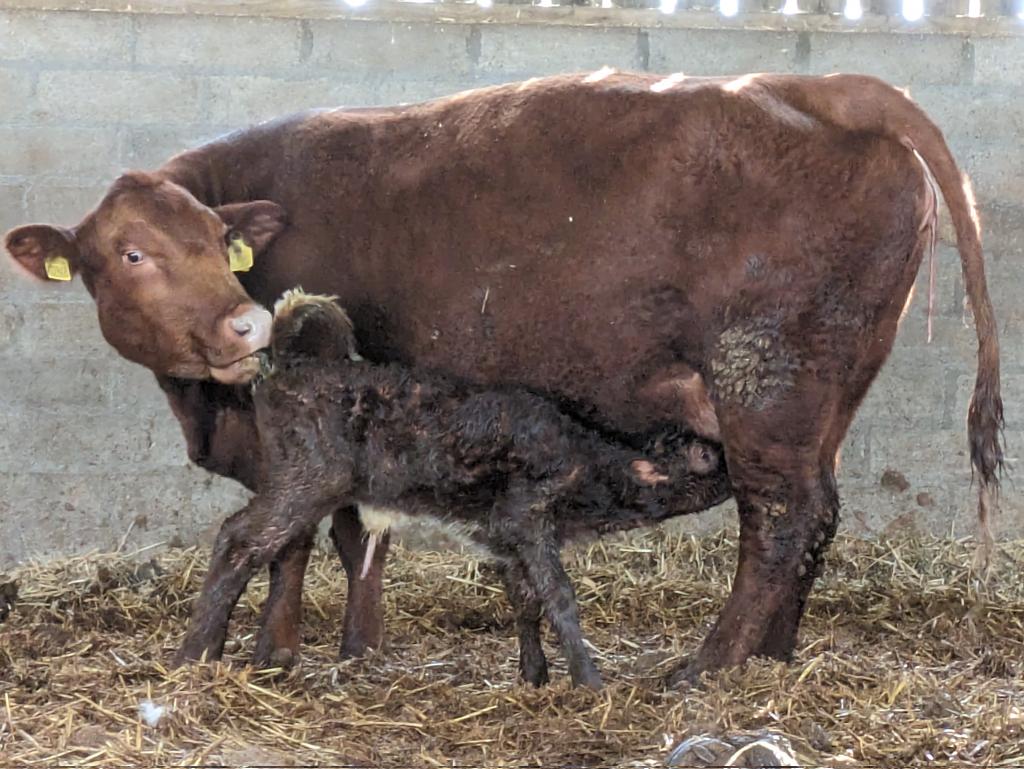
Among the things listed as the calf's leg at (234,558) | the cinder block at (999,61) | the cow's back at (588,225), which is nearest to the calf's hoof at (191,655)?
the calf's leg at (234,558)

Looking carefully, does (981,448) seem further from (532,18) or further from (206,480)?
(206,480)

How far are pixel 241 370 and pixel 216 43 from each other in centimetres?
240

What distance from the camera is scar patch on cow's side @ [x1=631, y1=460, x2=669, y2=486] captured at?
4.66 meters

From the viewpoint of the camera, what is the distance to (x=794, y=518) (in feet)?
15.0

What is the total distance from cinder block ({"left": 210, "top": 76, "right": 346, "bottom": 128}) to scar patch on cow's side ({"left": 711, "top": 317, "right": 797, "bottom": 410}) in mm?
2840

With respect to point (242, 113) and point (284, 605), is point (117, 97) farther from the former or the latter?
point (284, 605)

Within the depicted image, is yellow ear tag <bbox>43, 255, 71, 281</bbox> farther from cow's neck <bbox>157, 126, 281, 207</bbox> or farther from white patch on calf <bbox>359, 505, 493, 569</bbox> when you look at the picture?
white patch on calf <bbox>359, 505, 493, 569</bbox>

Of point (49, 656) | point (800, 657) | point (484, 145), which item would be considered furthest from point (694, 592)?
point (49, 656)

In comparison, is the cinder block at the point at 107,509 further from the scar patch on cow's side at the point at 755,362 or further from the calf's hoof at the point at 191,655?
the scar patch on cow's side at the point at 755,362

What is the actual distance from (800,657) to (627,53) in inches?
119

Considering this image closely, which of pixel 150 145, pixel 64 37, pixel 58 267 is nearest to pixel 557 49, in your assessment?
pixel 150 145

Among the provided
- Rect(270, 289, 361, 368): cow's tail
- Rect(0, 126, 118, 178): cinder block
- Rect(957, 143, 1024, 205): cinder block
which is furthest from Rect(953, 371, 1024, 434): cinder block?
Rect(0, 126, 118, 178): cinder block

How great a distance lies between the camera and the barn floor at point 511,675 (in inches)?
145

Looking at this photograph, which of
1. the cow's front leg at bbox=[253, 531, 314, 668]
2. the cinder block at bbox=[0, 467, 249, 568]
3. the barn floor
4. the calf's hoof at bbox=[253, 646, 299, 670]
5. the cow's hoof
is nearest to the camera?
the barn floor
